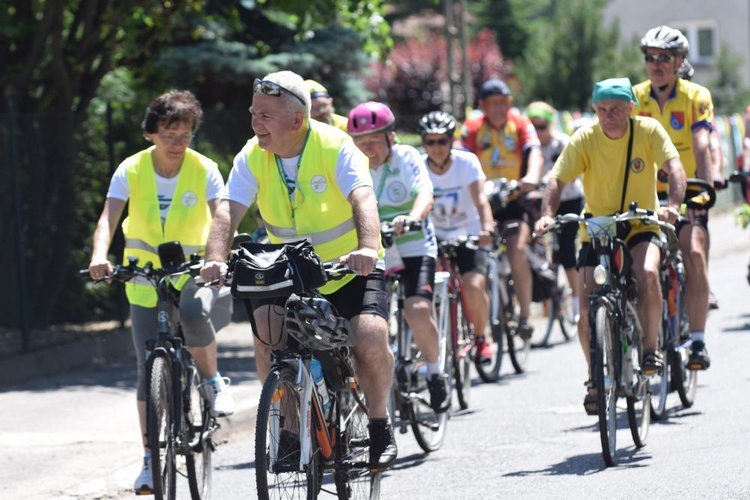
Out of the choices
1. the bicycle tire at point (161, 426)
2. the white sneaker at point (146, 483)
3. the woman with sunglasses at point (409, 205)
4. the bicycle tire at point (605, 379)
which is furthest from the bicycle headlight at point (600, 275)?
the white sneaker at point (146, 483)

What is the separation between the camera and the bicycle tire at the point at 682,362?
354 inches

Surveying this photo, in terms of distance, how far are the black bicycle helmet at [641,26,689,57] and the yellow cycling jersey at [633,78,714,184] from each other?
21 cm

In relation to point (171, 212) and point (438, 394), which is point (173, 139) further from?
point (438, 394)

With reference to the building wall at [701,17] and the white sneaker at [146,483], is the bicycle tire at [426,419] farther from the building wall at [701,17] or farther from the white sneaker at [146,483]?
the building wall at [701,17]

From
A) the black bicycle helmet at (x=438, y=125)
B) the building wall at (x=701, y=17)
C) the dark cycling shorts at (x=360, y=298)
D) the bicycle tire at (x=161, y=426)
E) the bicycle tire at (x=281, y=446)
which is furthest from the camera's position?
the building wall at (x=701, y=17)

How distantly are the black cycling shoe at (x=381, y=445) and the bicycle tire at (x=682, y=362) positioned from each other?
10.1 feet

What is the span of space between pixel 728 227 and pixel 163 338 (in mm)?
20190

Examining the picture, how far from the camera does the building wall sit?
188ft

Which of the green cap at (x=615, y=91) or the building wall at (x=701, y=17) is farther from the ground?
the building wall at (x=701, y=17)

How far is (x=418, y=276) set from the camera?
8.67 metres

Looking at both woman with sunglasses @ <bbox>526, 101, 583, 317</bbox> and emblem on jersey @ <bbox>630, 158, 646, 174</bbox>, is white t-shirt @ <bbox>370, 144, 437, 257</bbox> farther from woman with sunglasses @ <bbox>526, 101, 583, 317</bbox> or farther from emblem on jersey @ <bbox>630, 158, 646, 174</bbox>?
woman with sunglasses @ <bbox>526, 101, 583, 317</bbox>

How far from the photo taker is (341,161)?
6324 millimetres

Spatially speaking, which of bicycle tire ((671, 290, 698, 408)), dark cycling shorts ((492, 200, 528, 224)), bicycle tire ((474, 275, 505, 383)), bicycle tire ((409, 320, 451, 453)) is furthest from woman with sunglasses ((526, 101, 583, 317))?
bicycle tire ((409, 320, 451, 453))

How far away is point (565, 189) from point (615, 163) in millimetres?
4313
